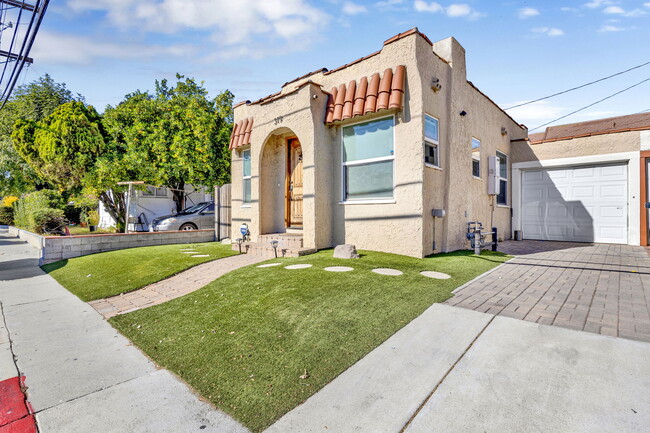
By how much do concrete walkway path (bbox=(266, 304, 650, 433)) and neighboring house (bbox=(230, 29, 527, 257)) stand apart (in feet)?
11.5

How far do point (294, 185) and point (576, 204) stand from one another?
30.5 ft

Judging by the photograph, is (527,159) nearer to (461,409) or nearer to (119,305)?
(461,409)

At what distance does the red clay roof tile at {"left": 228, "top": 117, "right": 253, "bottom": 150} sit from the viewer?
28.9 feet

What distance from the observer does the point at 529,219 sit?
10.5m

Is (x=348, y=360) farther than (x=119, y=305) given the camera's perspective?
No

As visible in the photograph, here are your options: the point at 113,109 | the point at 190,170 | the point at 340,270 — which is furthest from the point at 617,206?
the point at 113,109

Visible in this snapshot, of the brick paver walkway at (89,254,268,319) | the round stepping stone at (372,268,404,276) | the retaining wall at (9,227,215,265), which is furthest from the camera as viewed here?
the retaining wall at (9,227,215,265)

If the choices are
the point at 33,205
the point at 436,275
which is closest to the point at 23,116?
the point at 33,205

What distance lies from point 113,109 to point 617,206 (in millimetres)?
19204

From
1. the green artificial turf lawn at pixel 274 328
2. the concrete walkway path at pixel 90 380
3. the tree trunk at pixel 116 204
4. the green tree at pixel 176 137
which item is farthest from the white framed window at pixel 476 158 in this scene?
the tree trunk at pixel 116 204

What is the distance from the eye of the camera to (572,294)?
3732 mm

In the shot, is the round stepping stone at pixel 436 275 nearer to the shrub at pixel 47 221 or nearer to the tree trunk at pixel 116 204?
the shrub at pixel 47 221

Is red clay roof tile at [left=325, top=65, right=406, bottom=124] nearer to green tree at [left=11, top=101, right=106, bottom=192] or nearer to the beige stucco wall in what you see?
the beige stucco wall

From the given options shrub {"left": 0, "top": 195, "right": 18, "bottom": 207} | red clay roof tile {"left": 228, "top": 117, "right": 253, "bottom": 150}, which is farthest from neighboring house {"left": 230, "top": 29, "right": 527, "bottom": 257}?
shrub {"left": 0, "top": 195, "right": 18, "bottom": 207}
